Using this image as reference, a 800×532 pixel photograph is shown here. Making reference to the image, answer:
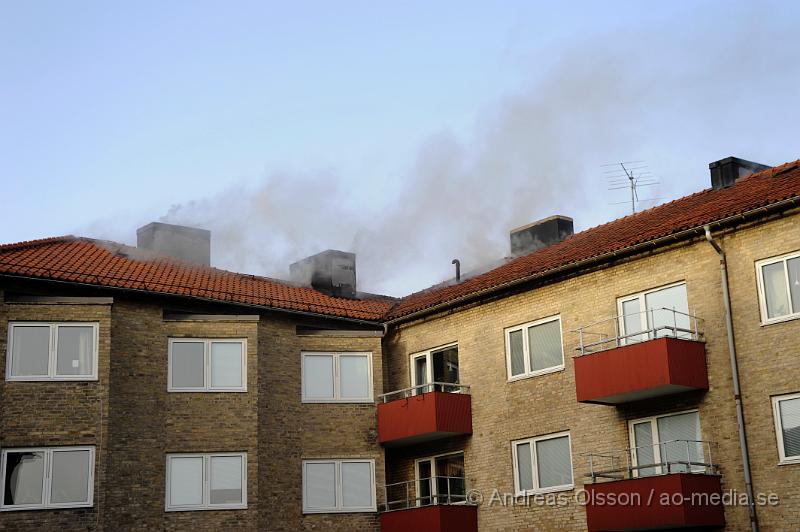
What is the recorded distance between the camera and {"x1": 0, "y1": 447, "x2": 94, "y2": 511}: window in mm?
26172

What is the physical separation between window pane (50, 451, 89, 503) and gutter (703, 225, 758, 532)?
1446 cm

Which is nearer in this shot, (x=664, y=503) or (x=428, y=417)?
(x=664, y=503)

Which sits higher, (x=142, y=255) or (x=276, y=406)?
(x=142, y=255)

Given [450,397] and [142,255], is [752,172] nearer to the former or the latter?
[450,397]

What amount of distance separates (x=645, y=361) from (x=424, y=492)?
9120mm

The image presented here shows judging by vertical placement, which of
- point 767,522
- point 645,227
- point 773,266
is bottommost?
point 767,522

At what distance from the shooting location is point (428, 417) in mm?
29250

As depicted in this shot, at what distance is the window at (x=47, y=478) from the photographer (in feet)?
85.9

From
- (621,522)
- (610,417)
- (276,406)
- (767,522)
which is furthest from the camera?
(276,406)

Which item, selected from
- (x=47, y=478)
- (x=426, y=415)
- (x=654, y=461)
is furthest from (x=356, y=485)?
(x=654, y=461)

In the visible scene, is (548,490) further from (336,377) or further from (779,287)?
(779,287)

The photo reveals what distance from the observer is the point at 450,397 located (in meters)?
29.5

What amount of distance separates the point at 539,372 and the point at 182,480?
903 centimetres

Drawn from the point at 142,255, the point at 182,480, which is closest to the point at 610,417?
the point at 182,480
